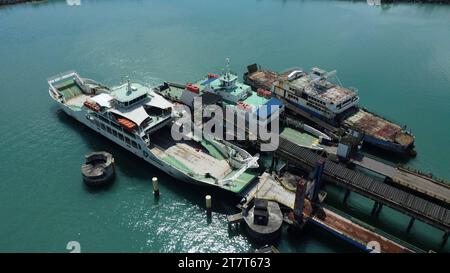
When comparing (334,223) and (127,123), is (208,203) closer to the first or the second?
(334,223)

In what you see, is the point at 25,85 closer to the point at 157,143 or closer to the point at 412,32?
the point at 157,143

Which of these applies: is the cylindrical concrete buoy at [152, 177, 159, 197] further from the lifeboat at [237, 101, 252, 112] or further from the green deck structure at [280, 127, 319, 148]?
the green deck structure at [280, 127, 319, 148]

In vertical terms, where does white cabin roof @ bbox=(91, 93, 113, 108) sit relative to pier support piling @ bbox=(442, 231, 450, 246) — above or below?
above

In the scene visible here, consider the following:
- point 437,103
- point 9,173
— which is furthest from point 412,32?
point 9,173

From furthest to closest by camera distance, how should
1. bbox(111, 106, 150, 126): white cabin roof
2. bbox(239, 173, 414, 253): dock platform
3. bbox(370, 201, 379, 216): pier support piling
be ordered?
bbox(111, 106, 150, 126): white cabin roof < bbox(370, 201, 379, 216): pier support piling < bbox(239, 173, 414, 253): dock platform

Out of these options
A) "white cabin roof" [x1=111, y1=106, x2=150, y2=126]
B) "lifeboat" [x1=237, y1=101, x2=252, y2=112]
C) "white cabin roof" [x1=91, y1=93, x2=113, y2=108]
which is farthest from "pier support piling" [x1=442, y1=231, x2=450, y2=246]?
"white cabin roof" [x1=91, y1=93, x2=113, y2=108]
